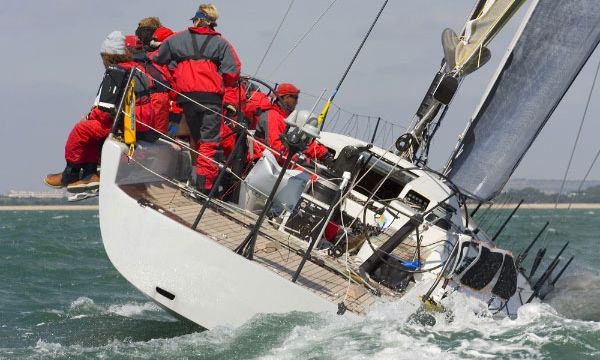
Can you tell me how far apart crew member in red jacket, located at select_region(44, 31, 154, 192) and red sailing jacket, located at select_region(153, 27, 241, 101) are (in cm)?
32

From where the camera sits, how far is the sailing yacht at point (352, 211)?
21.5 ft

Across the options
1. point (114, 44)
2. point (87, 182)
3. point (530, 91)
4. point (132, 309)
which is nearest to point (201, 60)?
point (114, 44)

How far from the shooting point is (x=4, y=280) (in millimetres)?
11727

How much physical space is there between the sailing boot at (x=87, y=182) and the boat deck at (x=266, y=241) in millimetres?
439

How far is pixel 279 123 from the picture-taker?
8.54 m

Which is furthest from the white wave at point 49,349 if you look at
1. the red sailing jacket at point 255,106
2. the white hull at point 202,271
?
the red sailing jacket at point 255,106

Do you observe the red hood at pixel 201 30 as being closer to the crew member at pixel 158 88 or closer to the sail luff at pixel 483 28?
the crew member at pixel 158 88

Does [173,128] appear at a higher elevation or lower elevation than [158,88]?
lower

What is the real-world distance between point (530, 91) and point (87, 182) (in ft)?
15.8

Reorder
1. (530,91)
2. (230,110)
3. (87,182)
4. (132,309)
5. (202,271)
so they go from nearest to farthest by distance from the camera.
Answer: (202,271) < (87,182) < (230,110) < (132,309) < (530,91)

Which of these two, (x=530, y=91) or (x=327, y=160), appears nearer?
(x=327, y=160)

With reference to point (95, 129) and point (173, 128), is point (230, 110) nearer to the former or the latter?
point (173, 128)

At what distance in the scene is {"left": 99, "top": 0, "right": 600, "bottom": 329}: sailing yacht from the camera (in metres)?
6.55

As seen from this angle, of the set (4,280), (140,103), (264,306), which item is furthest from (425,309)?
(4,280)
